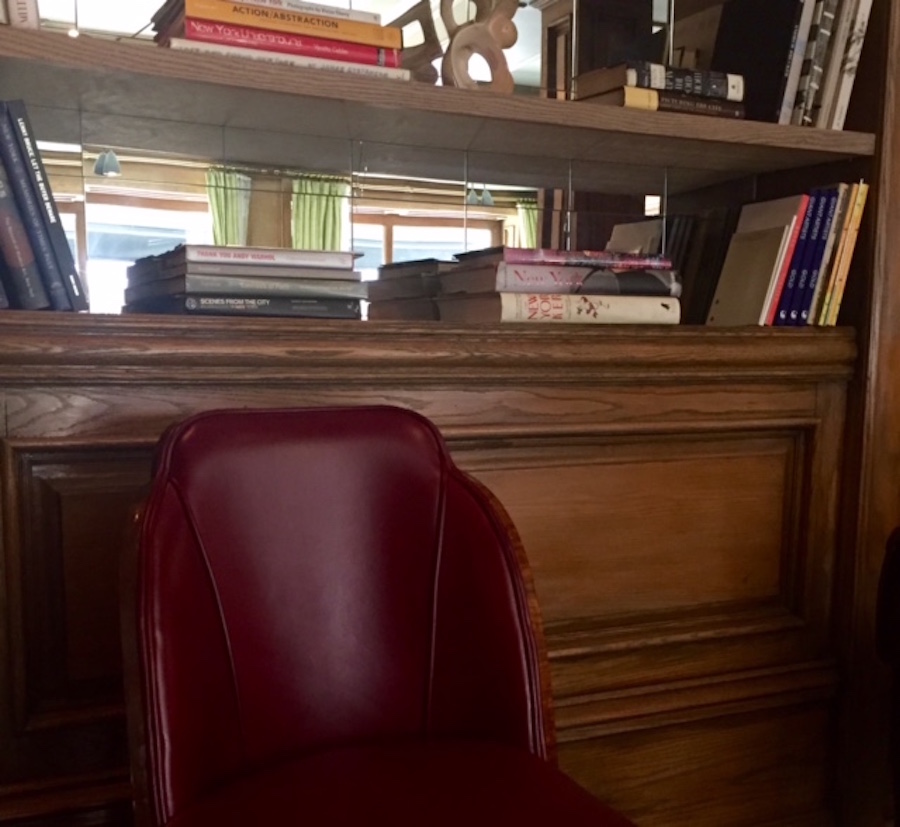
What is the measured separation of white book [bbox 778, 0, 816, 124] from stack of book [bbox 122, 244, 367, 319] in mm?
814

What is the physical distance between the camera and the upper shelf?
1122 millimetres

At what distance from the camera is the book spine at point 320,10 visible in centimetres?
116

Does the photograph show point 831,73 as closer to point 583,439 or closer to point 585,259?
point 585,259

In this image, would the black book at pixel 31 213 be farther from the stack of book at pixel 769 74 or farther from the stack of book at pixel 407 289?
the stack of book at pixel 769 74

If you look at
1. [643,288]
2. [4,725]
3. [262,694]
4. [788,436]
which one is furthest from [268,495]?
[788,436]

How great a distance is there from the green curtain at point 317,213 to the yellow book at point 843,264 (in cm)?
85

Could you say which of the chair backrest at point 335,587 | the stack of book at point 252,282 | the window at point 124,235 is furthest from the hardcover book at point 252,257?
the chair backrest at point 335,587

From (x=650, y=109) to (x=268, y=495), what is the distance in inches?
33.7

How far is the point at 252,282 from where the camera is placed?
121 centimetres

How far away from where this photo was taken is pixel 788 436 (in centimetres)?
162

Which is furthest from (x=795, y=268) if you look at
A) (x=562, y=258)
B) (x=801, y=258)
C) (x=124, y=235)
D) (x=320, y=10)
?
(x=124, y=235)

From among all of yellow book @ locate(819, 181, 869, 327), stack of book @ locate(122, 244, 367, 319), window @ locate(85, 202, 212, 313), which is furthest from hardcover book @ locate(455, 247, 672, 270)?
window @ locate(85, 202, 212, 313)

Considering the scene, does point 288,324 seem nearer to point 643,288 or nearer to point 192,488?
point 192,488

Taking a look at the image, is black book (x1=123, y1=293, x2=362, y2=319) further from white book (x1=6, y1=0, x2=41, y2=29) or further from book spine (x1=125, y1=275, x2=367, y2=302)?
white book (x1=6, y1=0, x2=41, y2=29)
